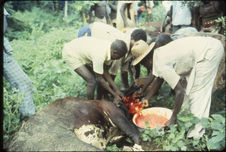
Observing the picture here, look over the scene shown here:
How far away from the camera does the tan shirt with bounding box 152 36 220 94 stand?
2982mm

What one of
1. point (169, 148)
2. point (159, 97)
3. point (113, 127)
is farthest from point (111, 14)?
point (169, 148)

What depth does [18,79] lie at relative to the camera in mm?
3191

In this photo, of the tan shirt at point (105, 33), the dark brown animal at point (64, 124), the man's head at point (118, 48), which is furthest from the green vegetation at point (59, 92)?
the man's head at point (118, 48)

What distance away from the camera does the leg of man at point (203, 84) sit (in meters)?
3.06

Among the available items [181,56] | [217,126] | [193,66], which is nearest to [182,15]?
[193,66]

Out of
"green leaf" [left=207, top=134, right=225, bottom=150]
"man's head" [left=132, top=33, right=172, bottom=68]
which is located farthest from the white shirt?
"green leaf" [left=207, top=134, right=225, bottom=150]

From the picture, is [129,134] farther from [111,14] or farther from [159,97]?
[111,14]

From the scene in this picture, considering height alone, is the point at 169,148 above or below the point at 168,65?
below

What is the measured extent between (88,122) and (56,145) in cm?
71

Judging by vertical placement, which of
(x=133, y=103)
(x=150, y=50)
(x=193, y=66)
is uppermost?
(x=150, y=50)

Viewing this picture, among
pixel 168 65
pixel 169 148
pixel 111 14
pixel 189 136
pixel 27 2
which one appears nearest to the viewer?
pixel 169 148

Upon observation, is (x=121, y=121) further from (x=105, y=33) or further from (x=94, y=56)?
(x=105, y=33)

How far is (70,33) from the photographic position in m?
7.97

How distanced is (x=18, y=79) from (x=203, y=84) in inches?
101
